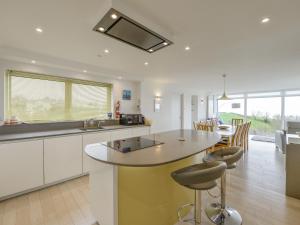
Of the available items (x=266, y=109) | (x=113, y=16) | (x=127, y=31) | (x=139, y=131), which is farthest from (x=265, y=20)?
(x=266, y=109)

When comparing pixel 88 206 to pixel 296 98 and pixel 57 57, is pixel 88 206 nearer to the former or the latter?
pixel 57 57

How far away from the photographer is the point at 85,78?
3.73m

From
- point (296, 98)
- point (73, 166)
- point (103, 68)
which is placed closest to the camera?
point (73, 166)

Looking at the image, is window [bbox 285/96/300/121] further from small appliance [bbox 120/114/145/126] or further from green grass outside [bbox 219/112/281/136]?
small appliance [bbox 120/114/145/126]

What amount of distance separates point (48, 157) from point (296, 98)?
9.68 m

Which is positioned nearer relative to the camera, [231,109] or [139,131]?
[139,131]

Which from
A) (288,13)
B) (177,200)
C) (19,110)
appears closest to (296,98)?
(288,13)

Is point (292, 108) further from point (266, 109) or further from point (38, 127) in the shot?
point (38, 127)

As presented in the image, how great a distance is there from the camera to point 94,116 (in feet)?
12.9

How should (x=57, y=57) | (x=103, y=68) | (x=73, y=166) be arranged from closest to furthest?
(x=73, y=166) → (x=57, y=57) → (x=103, y=68)

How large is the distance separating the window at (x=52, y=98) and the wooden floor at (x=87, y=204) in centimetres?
158

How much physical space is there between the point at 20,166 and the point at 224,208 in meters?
2.99

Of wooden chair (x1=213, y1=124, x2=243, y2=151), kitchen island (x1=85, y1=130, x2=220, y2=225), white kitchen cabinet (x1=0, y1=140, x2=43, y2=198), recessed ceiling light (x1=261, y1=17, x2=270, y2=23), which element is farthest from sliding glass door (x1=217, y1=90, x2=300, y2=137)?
white kitchen cabinet (x1=0, y1=140, x2=43, y2=198)

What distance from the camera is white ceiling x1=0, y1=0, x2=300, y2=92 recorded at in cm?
152
